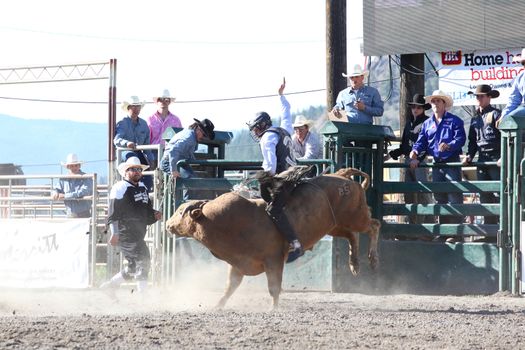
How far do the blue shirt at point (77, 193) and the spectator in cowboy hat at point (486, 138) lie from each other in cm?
584

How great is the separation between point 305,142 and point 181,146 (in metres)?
1.68

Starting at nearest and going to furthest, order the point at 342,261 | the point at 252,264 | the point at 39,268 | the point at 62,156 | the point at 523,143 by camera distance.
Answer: the point at 252,264, the point at 523,143, the point at 342,261, the point at 39,268, the point at 62,156

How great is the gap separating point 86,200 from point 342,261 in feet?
14.6

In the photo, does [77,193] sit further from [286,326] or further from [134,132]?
[286,326]

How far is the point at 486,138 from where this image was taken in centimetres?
1204

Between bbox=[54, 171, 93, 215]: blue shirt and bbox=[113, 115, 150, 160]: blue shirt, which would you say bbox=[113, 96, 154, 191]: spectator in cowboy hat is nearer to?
bbox=[113, 115, 150, 160]: blue shirt

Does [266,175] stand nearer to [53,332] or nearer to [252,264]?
[252,264]

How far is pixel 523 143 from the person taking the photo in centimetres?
1141

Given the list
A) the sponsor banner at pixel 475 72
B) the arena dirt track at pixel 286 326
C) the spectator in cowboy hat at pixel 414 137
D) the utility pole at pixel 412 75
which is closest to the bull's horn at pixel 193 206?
the arena dirt track at pixel 286 326

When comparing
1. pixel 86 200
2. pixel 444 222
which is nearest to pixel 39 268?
pixel 86 200

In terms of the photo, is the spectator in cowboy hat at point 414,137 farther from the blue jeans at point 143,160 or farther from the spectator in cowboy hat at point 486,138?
the blue jeans at point 143,160

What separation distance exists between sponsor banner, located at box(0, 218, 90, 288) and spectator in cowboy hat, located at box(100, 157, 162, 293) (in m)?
3.17

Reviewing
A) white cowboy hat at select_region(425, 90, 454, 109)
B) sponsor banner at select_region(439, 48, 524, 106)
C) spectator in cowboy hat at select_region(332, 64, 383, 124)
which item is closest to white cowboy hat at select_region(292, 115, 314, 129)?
spectator in cowboy hat at select_region(332, 64, 383, 124)

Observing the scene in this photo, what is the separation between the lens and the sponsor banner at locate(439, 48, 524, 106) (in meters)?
16.2
